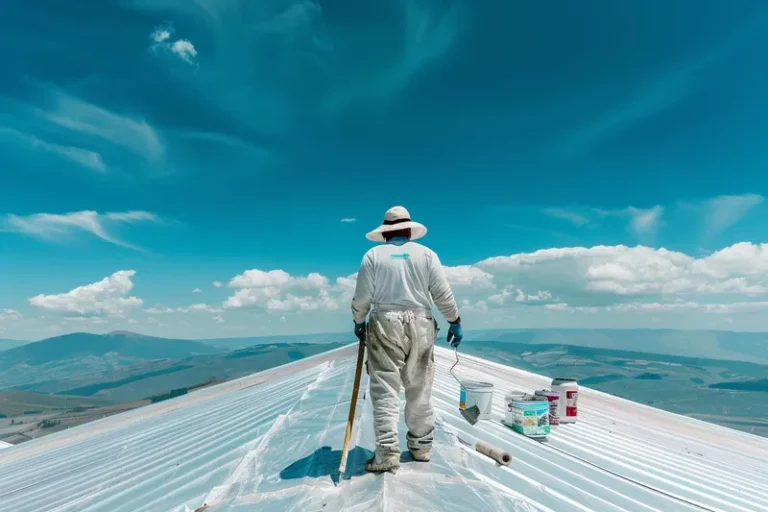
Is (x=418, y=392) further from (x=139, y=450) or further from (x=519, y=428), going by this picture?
(x=139, y=450)

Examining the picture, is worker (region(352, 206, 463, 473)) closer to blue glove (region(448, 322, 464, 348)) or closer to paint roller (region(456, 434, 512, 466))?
blue glove (region(448, 322, 464, 348))

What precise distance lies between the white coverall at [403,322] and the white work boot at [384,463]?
0.31 meters

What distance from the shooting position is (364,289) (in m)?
3.54

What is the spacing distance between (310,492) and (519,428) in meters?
2.98

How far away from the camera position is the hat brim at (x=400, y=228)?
3.64 m

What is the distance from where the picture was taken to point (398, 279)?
11.5 ft

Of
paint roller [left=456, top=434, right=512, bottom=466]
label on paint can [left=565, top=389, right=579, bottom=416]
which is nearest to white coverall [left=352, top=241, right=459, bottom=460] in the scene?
paint roller [left=456, top=434, right=512, bottom=466]

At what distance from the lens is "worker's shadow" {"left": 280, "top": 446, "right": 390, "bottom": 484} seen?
339 cm

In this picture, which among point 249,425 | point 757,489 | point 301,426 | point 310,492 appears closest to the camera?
point 310,492

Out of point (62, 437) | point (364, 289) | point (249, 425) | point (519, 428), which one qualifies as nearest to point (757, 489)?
point (519, 428)

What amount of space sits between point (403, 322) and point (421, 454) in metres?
1.13

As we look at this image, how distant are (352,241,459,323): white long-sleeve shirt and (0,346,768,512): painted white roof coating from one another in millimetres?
1338

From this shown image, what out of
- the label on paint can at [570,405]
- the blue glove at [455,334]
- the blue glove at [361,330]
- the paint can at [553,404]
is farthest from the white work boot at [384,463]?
the label on paint can at [570,405]

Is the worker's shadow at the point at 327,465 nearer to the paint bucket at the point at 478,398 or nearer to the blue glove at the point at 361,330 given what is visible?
the blue glove at the point at 361,330
